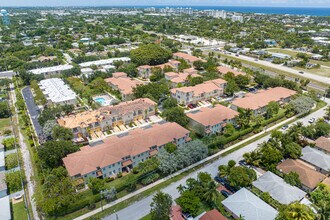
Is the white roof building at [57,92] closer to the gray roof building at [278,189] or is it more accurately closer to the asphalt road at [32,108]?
the asphalt road at [32,108]

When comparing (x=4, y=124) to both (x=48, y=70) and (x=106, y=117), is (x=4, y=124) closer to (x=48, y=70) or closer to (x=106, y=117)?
(x=106, y=117)

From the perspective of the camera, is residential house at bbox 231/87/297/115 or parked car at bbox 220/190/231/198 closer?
parked car at bbox 220/190/231/198

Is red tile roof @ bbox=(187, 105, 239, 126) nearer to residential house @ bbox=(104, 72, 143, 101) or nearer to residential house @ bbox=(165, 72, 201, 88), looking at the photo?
residential house @ bbox=(104, 72, 143, 101)

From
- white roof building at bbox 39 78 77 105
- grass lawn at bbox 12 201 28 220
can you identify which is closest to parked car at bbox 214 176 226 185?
grass lawn at bbox 12 201 28 220

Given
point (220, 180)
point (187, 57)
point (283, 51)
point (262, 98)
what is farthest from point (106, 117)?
point (283, 51)

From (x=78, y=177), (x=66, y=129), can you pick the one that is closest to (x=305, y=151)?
(x=78, y=177)

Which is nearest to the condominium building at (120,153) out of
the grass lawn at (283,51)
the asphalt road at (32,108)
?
the asphalt road at (32,108)

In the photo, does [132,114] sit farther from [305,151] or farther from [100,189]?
[305,151]
